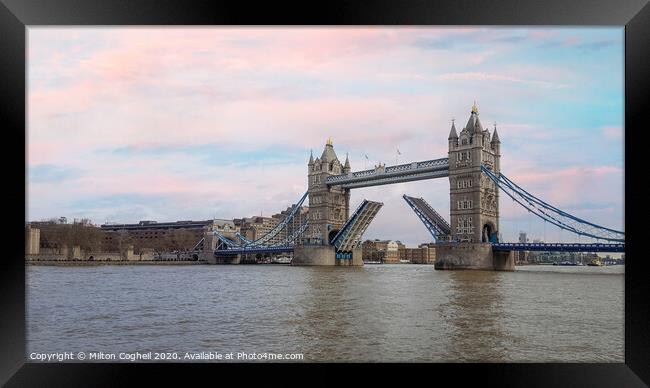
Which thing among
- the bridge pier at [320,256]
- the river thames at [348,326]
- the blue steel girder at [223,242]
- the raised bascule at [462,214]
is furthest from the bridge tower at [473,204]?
the blue steel girder at [223,242]

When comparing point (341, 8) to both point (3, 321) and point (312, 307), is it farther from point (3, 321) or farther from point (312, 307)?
point (312, 307)

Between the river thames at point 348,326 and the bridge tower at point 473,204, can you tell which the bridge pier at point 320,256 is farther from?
the river thames at point 348,326

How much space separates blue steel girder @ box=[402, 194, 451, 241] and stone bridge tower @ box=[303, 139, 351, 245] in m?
12.0

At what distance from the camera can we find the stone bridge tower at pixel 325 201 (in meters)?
51.9

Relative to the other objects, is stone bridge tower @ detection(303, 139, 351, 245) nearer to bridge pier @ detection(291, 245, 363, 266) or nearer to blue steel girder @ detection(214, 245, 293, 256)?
bridge pier @ detection(291, 245, 363, 266)

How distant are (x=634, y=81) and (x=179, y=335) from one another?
7306 millimetres

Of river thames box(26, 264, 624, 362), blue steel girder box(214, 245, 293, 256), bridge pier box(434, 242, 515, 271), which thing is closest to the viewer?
river thames box(26, 264, 624, 362)

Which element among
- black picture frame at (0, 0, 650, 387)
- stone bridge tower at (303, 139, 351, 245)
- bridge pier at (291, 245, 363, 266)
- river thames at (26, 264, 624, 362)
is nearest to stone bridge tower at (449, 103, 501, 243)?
bridge pier at (291, 245, 363, 266)

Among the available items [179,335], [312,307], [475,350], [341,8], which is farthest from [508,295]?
[341,8]

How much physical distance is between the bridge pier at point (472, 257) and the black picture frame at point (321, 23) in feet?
95.2

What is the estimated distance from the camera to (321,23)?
6602 mm

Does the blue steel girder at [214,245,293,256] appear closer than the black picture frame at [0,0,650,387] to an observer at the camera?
No

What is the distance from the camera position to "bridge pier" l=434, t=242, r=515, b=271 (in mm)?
34938

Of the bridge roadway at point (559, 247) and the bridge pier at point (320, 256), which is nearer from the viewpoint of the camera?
the bridge roadway at point (559, 247)
